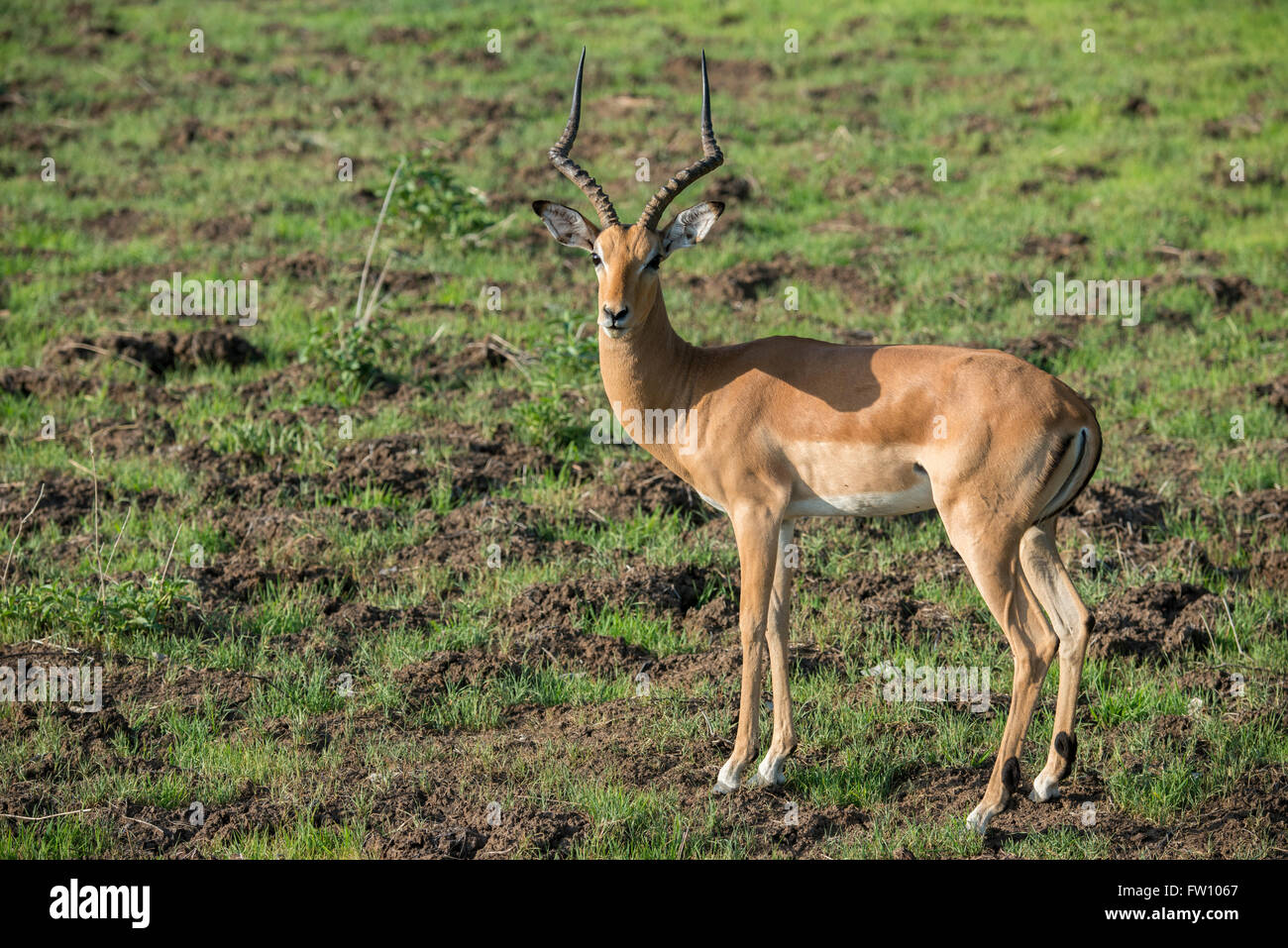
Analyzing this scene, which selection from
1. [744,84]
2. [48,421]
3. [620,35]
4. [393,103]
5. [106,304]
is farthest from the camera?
[620,35]

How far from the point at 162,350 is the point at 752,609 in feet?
22.4

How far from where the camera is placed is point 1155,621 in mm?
7055

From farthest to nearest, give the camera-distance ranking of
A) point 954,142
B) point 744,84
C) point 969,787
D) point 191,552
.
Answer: point 744,84 → point 954,142 → point 191,552 → point 969,787

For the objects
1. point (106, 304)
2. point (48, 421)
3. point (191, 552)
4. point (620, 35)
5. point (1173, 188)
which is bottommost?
point (191, 552)

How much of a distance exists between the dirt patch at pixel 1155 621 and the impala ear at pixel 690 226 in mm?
3010

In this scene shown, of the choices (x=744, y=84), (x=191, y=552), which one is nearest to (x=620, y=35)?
(x=744, y=84)

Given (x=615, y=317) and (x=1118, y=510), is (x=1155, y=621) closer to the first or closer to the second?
(x=1118, y=510)

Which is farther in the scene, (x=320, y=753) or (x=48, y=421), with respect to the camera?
(x=48, y=421)

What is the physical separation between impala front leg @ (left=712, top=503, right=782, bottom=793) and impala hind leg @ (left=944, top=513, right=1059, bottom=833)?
76cm

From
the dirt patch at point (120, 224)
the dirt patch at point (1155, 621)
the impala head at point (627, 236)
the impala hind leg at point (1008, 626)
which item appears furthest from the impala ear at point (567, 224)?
the dirt patch at point (120, 224)

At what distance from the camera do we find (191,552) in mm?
7824

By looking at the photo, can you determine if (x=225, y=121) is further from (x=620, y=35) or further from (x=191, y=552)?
(x=191, y=552)

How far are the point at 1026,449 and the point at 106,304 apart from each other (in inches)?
362
